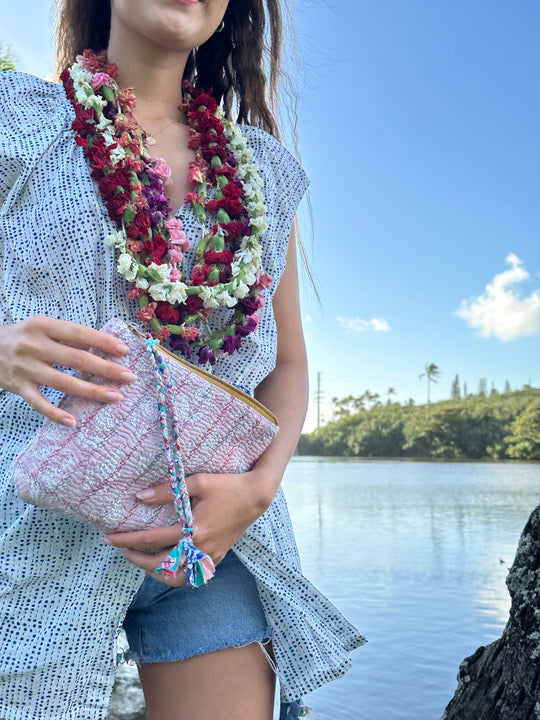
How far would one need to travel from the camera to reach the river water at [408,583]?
365cm

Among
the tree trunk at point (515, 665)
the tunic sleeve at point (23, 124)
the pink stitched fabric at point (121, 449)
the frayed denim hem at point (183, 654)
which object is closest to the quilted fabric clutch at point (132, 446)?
the pink stitched fabric at point (121, 449)

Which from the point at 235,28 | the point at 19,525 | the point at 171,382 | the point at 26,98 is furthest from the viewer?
the point at 235,28

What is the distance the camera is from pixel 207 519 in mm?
1045

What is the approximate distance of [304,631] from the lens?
121cm

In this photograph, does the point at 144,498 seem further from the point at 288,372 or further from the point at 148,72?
the point at 148,72

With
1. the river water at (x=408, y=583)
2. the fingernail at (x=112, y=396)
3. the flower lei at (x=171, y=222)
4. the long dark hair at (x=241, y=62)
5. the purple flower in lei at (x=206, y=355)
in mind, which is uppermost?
the long dark hair at (x=241, y=62)

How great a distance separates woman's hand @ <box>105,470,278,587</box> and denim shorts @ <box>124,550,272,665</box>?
124 millimetres

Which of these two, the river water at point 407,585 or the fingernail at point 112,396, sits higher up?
the fingernail at point 112,396

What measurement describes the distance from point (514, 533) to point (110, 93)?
8.41m

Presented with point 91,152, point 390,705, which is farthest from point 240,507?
point 390,705

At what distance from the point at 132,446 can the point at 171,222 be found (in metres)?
0.44

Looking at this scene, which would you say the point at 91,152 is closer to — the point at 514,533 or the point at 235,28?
the point at 235,28

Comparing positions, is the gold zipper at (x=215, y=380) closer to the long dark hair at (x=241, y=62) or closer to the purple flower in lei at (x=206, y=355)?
the purple flower in lei at (x=206, y=355)

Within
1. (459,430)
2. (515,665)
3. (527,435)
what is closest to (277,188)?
(515,665)
